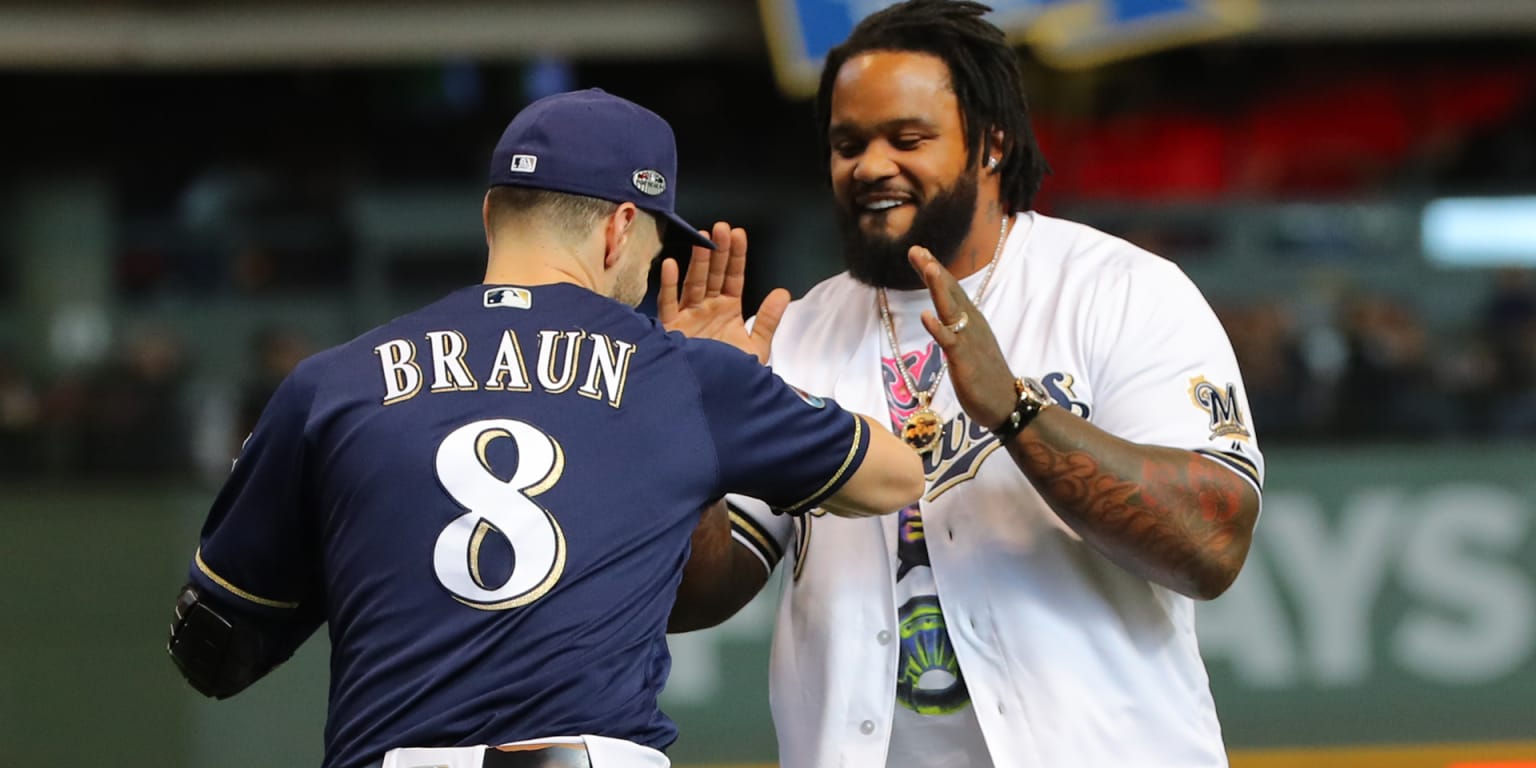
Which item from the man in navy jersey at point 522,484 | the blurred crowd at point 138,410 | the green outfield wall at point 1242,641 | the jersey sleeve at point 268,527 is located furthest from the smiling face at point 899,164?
the blurred crowd at point 138,410

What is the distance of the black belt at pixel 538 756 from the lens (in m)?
2.46

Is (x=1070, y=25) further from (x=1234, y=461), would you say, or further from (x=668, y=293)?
(x=1234, y=461)

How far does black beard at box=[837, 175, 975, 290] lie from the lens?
10.4 ft

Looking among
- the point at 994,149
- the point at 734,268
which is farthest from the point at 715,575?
the point at 994,149

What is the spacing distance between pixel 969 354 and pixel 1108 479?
286 millimetres

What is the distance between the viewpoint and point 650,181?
112 inches

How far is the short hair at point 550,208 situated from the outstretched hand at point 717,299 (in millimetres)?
459

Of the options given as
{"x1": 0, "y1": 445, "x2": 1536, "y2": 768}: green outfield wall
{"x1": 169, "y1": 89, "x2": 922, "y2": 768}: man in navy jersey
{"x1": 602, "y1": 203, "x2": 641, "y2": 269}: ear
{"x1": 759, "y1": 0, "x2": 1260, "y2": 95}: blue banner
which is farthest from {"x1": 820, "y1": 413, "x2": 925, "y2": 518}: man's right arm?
{"x1": 759, "y1": 0, "x2": 1260, "y2": 95}: blue banner

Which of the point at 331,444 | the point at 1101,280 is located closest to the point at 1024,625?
the point at 1101,280

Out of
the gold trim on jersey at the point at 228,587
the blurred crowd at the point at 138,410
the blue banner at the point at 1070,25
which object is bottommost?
the blurred crowd at the point at 138,410

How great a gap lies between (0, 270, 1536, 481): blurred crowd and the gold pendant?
5.65m

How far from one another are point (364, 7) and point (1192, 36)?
401 centimetres

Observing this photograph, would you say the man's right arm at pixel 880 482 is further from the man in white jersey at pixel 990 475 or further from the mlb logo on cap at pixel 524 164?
the mlb logo on cap at pixel 524 164

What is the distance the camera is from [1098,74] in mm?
9594
